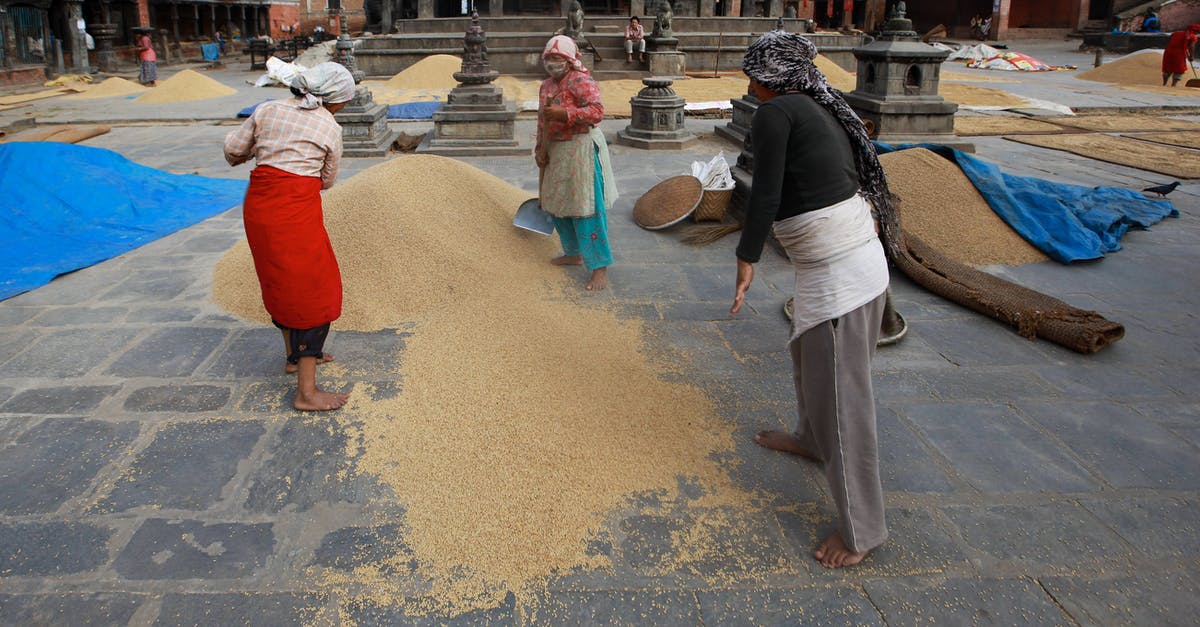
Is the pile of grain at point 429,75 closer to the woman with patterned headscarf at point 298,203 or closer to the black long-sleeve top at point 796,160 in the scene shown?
the woman with patterned headscarf at point 298,203

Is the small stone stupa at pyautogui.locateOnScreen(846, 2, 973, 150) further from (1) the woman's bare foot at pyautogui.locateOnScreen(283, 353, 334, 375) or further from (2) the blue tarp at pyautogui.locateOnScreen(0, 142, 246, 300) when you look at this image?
(2) the blue tarp at pyautogui.locateOnScreen(0, 142, 246, 300)

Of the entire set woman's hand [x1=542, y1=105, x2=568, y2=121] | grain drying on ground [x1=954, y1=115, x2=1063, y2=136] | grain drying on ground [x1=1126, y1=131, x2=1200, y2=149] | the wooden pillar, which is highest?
the wooden pillar

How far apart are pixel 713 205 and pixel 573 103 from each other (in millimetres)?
1679

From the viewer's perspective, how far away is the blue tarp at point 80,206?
473 cm

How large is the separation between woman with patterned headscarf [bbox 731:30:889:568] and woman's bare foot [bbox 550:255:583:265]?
8.06 feet

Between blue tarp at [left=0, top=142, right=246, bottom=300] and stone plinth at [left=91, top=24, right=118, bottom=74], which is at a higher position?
stone plinth at [left=91, top=24, right=118, bottom=74]

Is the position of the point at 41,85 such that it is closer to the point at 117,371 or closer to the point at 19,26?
the point at 19,26

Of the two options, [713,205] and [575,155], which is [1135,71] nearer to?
[713,205]

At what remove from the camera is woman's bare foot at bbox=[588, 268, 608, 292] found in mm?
4277

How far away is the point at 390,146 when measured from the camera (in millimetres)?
8758

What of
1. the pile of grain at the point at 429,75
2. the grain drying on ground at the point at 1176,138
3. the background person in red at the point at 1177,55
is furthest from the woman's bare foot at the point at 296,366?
the background person in red at the point at 1177,55

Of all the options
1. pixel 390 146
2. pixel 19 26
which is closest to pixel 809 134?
pixel 390 146

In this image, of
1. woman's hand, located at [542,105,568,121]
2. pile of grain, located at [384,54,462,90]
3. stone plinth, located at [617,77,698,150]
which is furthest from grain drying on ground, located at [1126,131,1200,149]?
pile of grain, located at [384,54,462,90]

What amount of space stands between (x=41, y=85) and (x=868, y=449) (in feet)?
65.3
